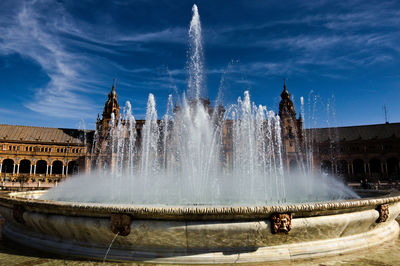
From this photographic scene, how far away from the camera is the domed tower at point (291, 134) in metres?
58.7

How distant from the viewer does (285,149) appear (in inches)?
2352

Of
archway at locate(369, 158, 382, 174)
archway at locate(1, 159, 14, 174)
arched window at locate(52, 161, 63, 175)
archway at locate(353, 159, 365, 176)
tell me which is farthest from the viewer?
arched window at locate(52, 161, 63, 175)

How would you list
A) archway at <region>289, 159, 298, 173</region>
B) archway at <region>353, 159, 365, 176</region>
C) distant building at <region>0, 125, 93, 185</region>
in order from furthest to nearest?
archway at <region>353, 159, 365, 176</region> → archway at <region>289, 159, 298, 173</region> → distant building at <region>0, 125, 93, 185</region>

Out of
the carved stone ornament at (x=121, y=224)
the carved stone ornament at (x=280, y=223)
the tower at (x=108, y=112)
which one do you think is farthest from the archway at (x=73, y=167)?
the carved stone ornament at (x=280, y=223)

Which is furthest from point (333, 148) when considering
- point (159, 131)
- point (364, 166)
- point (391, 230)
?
point (391, 230)

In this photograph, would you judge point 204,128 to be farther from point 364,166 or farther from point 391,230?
point 364,166

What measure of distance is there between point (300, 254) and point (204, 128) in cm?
2690

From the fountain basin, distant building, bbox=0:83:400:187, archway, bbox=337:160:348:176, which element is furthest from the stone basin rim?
archway, bbox=337:160:348:176

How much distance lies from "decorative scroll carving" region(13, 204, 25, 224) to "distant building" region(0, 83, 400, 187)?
48.4 meters

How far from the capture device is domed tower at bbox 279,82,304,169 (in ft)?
192

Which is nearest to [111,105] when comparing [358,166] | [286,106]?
[286,106]

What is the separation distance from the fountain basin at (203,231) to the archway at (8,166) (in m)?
65.1

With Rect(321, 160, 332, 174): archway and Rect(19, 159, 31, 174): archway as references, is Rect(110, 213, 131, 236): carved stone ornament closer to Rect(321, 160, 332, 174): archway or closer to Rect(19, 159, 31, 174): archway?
Rect(321, 160, 332, 174): archway

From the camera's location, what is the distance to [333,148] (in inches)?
2383
